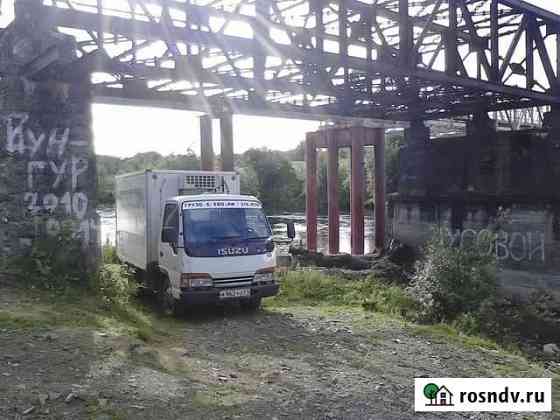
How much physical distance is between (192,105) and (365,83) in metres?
5.50

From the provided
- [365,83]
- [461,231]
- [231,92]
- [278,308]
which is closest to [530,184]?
[461,231]

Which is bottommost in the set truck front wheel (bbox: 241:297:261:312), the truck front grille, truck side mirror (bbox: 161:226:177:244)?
truck front wheel (bbox: 241:297:261:312)

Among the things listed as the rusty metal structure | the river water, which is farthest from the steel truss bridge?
the river water

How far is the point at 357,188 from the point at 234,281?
17.7m

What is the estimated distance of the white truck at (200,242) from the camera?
917 cm

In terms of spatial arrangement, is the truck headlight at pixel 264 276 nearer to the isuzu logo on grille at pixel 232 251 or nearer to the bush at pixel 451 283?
the isuzu logo on grille at pixel 232 251

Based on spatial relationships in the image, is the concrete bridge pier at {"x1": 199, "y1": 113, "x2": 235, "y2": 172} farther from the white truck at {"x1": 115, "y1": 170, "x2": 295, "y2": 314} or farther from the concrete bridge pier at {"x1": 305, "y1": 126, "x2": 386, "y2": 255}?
the concrete bridge pier at {"x1": 305, "y1": 126, "x2": 386, "y2": 255}

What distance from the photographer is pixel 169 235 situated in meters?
9.66

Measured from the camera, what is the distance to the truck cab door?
9359mm

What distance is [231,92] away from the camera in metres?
18.0

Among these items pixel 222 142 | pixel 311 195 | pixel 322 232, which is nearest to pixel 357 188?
pixel 311 195

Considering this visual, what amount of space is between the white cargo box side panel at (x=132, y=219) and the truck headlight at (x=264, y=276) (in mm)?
2478

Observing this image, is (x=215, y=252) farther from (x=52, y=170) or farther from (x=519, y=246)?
(x=519, y=246)

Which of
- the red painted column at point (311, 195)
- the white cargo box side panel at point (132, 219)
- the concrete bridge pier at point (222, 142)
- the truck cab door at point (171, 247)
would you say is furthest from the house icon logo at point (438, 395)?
the red painted column at point (311, 195)
